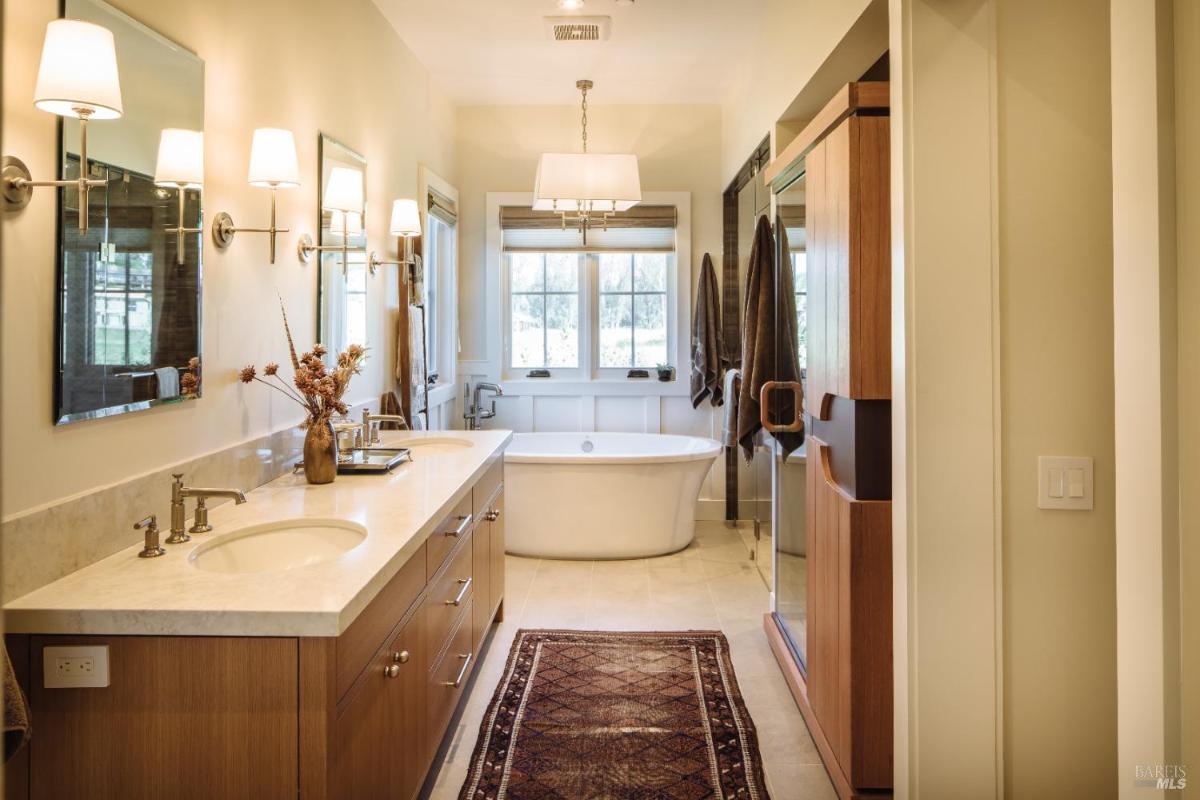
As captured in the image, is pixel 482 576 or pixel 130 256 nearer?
pixel 130 256

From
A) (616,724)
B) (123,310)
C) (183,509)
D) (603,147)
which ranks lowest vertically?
(616,724)

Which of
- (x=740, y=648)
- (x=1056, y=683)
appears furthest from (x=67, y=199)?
(x=740, y=648)

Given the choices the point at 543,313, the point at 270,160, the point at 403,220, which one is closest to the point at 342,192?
the point at 270,160

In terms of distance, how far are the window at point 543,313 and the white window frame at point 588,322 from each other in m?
0.06

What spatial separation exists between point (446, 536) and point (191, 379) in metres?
0.78

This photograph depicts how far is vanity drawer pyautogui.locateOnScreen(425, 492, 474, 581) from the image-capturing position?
217 cm

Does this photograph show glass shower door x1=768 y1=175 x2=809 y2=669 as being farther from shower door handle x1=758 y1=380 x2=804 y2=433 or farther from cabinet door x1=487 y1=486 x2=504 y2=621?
cabinet door x1=487 y1=486 x2=504 y2=621

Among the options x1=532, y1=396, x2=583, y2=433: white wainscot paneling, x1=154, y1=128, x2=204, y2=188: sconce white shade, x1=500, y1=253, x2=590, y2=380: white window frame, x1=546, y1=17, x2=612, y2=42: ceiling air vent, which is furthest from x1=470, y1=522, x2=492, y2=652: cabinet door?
x1=500, y1=253, x2=590, y2=380: white window frame

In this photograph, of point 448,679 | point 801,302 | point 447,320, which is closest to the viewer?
point 448,679

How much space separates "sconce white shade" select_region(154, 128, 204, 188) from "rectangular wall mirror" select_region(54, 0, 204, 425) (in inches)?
0.9

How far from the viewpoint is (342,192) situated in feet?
9.70

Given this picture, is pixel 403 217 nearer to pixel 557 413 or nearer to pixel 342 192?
pixel 342 192

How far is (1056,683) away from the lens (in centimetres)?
182

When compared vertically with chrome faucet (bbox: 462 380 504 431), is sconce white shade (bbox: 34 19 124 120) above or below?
above
